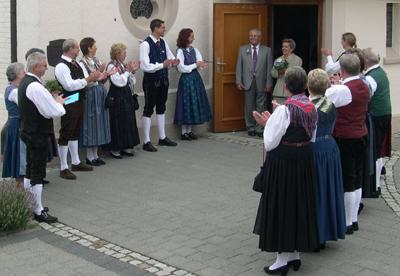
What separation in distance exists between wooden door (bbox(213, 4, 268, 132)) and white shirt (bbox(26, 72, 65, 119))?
573 cm

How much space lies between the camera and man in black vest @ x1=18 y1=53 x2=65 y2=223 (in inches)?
267

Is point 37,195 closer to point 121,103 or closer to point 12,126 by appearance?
point 12,126

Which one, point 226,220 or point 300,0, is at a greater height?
point 300,0

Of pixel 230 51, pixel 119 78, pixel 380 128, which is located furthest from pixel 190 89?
pixel 380 128

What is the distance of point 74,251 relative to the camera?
20.7 feet

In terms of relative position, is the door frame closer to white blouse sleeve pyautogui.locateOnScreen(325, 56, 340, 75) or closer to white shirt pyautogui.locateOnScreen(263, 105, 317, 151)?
white blouse sleeve pyautogui.locateOnScreen(325, 56, 340, 75)

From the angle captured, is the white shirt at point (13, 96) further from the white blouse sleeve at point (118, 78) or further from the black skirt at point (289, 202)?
the black skirt at point (289, 202)

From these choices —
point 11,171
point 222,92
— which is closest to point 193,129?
point 222,92

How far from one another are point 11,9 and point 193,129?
4.02 metres

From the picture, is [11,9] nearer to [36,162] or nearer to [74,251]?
[36,162]

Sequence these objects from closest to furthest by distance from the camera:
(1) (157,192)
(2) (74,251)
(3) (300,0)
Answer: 1. (2) (74,251)
2. (1) (157,192)
3. (3) (300,0)

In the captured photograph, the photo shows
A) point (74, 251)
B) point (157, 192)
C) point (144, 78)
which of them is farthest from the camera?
point (144, 78)

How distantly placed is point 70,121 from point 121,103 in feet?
4.01

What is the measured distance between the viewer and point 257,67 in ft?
39.9
